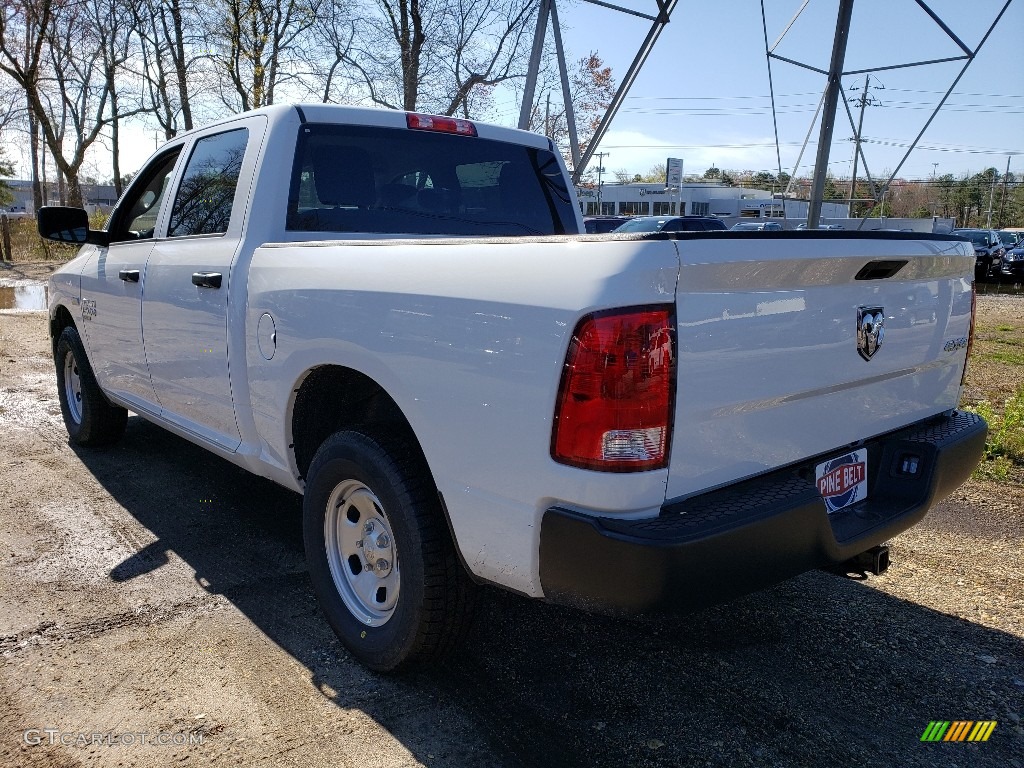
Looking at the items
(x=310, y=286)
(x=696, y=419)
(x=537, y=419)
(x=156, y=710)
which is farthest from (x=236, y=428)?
(x=696, y=419)

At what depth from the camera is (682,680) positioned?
2.87 metres

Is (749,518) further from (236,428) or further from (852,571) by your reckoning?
(236,428)

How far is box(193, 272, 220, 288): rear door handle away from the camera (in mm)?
3455

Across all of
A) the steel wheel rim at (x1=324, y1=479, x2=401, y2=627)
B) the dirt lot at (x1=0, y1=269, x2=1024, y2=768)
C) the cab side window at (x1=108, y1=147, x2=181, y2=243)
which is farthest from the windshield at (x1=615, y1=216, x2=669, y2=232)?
the steel wheel rim at (x1=324, y1=479, x2=401, y2=627)

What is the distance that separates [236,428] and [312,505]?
0.72 meters

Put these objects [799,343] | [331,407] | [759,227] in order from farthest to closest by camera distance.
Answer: [759,227], [331,407], [799,343]

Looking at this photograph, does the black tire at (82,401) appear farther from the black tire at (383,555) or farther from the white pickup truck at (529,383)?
the black tire at (383,555)

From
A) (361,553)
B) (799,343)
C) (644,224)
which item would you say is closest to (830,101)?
(799,343)

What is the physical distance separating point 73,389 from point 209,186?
260 cm

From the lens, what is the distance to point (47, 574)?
3.69 m

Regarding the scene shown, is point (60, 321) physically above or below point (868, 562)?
above

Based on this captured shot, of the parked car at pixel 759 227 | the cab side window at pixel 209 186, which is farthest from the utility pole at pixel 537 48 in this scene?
the cab side window at pixel 209 186

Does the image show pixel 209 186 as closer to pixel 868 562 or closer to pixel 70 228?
pixel 70 228

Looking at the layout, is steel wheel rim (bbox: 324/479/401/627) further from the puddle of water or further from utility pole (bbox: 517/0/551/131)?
the puddle of water
